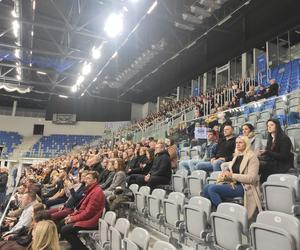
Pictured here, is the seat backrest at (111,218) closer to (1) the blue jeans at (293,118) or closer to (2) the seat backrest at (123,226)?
(2) the seat backrest at (123,226)

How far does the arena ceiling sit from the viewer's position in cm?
895

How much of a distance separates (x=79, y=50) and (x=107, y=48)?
108 cm

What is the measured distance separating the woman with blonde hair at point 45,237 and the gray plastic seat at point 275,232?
61.1 inches

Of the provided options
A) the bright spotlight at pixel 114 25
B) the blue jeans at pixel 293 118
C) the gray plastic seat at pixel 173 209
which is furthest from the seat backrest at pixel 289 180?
the bright spotlight at pixel 114 25

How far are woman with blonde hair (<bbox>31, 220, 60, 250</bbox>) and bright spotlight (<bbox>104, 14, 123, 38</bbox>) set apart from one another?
7.09m

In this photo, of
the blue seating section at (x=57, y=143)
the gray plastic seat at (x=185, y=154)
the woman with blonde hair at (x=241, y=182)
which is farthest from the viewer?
the blue seating section at (x=57, y=143)

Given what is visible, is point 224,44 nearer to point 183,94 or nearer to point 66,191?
point 183,94

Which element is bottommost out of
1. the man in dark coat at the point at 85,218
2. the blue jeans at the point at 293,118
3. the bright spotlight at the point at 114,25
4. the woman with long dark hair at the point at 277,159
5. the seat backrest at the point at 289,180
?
the man in dark coat at the point at 85,218

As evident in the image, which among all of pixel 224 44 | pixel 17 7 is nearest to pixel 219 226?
pixel 17 7

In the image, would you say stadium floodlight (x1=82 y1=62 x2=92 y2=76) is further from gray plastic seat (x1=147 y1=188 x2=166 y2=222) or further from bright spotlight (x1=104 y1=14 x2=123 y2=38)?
gray plastic seat (x1=147 y1=188 x2=166 y2=222)

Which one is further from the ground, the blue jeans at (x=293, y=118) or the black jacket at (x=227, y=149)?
the blue jeans at (x=293, y=118)

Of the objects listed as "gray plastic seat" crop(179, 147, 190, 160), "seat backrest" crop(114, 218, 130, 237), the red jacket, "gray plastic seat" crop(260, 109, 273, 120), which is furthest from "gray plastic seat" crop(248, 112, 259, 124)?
"seat backrest" crop(114, 218, 130, 237)

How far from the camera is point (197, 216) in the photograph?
268 cm

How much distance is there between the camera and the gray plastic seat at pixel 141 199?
3.88m
